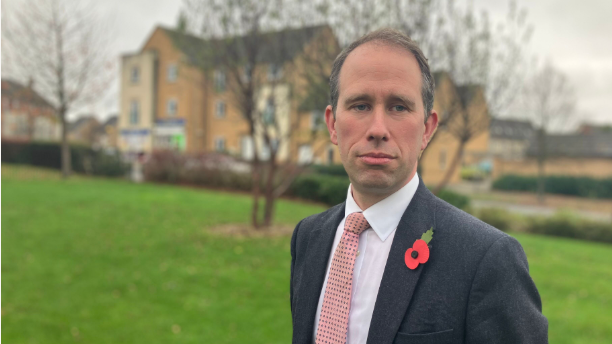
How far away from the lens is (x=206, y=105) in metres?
38.7

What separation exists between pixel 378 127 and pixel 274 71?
8.92 meters

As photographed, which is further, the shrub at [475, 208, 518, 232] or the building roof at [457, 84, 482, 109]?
the shrub at [475, 208, 518, 232]

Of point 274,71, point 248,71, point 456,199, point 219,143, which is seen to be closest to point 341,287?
point 248,71

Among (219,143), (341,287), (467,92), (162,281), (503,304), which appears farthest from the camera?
(219,143)

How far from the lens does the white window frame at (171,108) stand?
39.4 m

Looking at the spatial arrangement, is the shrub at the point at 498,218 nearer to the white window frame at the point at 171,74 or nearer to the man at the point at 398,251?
the man at the point at 398,251

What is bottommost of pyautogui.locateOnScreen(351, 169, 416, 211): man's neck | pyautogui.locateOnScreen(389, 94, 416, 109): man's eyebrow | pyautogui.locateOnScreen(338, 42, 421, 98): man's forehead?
pyautogui.locateOnScreen(351, 169, 416, 211): man's neck

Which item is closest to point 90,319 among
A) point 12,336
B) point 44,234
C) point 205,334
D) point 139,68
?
point 12,336

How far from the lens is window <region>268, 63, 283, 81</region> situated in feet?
32.9

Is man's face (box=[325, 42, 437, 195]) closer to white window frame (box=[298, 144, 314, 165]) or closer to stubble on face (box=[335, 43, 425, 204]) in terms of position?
stubble on face (box=[335, 43, 425, 204])

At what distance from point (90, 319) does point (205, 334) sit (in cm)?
148

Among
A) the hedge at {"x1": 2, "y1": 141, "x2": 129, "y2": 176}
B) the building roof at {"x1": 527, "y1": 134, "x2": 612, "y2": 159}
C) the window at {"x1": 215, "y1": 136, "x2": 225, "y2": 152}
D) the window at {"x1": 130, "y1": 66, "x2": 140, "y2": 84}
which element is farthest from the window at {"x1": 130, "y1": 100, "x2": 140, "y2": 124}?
the building roof at {"x1": 527, "y1": 134, "x2": 612, "y2": 159}

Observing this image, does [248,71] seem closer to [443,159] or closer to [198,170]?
[198,170]

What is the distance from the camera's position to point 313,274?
1.68 m
